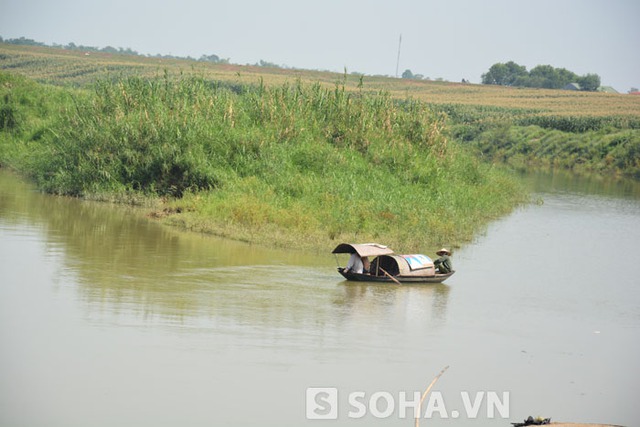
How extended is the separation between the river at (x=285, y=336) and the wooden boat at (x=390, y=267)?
242 millimetres

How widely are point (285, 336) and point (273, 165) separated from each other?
439 inches

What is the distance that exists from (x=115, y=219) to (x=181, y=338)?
392 inches

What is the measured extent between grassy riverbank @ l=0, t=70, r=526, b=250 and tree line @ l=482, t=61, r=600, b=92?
301ft

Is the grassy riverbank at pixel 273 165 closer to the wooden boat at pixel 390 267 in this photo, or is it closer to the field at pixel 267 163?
the field at pixel 267 163

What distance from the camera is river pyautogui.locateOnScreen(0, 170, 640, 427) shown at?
986 centimetres

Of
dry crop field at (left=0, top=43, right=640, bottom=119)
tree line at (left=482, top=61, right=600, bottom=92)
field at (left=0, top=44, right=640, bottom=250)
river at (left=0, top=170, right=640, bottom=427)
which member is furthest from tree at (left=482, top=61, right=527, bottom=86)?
river at (left=0, top=170, right=640, bottom=427)

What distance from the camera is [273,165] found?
75.2ft

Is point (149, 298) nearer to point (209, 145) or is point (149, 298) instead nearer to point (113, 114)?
point (209, 145)

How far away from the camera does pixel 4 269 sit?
1530 cm

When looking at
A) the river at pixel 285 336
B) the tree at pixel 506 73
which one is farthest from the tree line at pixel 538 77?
the river at pixel 285 336

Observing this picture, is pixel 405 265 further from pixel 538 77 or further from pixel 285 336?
pixel 538 77

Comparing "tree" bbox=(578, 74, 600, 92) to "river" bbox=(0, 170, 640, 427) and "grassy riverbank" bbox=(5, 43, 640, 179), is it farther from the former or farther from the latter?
"river" bbox=(0, 170, 640, 427)

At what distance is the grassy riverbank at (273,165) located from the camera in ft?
65.6

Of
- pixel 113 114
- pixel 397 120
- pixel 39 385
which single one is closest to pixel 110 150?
pixel 113 114
